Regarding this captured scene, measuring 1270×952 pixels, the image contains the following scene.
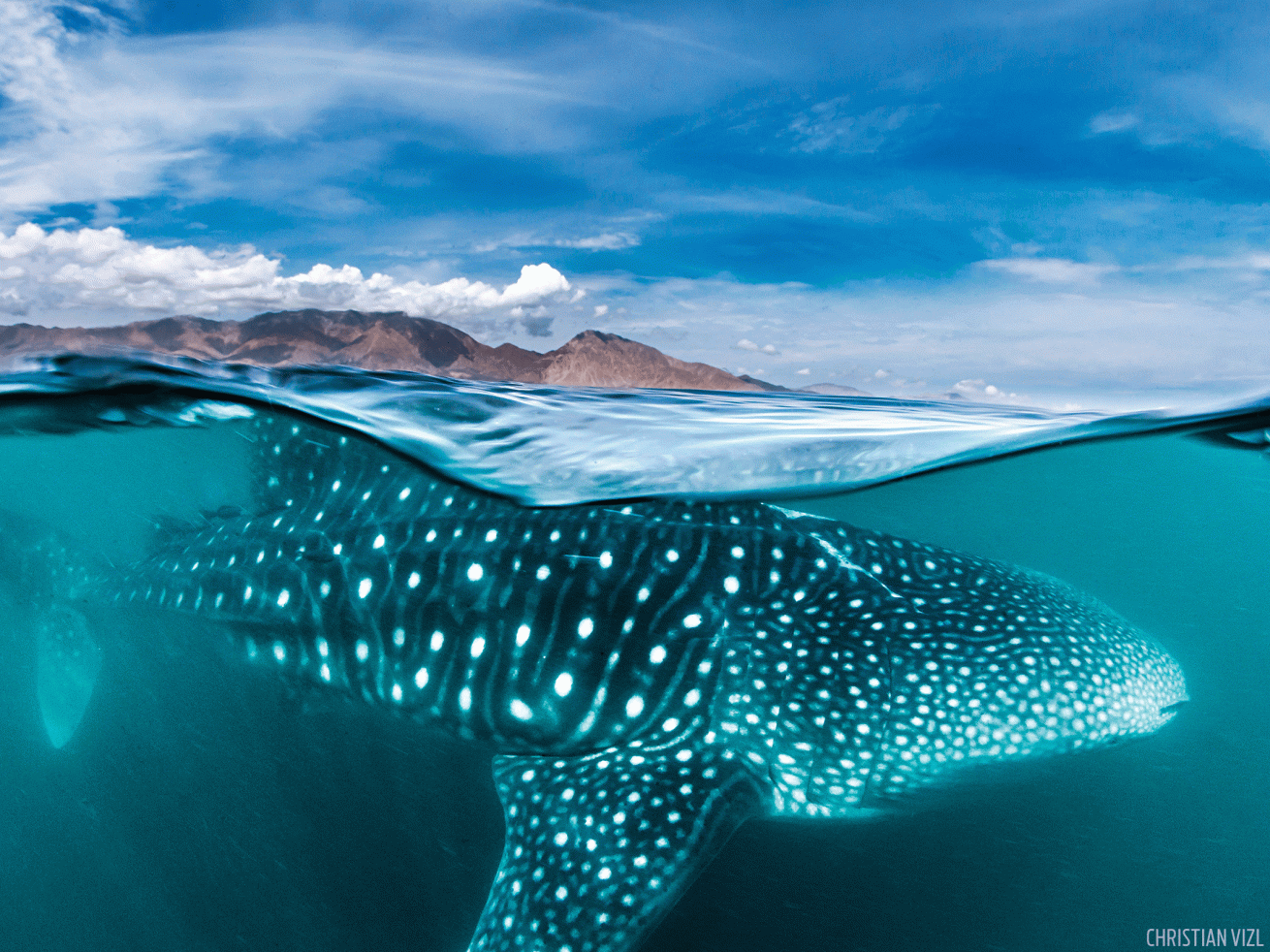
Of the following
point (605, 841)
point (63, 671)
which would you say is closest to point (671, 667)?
point (605, 841)

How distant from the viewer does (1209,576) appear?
25.0 m

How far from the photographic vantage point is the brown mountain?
713 cm

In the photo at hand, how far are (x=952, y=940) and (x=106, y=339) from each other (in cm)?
893

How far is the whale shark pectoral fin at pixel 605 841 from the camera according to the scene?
8.47 ft

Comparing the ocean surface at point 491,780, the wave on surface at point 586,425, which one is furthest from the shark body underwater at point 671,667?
the wave on surface at point 586,425

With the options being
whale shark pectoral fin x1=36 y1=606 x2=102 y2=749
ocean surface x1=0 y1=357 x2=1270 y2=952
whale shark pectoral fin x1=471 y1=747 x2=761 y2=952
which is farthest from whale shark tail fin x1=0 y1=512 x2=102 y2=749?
whale shark pectoral fin x1=471 y1=747 x2=761 y2=952

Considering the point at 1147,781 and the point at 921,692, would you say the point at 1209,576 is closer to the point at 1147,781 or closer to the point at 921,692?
the point at 1147,781

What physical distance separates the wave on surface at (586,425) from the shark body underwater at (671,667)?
58.4 inches

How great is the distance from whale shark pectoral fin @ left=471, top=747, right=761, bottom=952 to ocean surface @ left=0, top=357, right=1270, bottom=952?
1334 mm

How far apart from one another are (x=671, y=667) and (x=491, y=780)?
252 centimetres

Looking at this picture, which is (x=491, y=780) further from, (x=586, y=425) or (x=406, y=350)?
(x=406, y=350)

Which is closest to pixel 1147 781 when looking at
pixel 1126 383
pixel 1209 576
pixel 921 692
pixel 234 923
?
pixel 1126 383

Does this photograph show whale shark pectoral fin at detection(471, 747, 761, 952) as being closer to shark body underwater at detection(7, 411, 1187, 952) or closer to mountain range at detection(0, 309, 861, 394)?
shark body underwater at detection(7, 411, 1187, 952)

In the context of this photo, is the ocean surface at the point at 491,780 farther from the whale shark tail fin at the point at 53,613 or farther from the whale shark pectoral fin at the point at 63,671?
the whale shark pectoral fin at the point at 63,671
